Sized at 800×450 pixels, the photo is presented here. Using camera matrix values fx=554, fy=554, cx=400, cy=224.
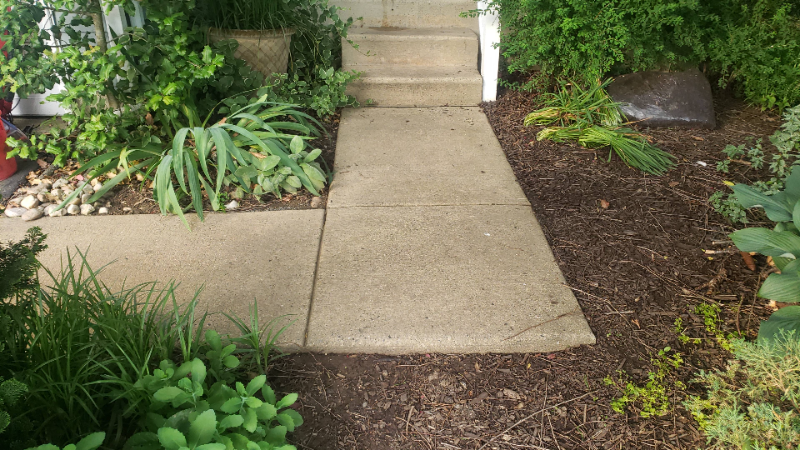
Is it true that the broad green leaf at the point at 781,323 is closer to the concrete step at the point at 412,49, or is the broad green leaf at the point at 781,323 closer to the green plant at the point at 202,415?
the green plant at the point at 202,415

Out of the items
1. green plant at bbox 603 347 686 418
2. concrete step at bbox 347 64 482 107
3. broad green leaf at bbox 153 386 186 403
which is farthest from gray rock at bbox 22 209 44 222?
green plant at bbox 603 347 686 418

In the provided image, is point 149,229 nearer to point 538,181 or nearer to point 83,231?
point 83,231

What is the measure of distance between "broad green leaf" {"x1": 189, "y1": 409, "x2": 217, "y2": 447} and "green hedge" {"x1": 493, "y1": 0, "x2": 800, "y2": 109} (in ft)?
10.1

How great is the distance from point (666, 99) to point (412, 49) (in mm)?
1973

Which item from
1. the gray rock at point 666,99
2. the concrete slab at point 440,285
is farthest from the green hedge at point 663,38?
the concrete slab at point 440,285

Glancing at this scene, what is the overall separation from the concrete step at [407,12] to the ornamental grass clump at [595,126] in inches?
51.7

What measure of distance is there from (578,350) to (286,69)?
117 inches

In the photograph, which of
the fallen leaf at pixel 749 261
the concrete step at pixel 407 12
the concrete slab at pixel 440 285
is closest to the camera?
the concrete slab at pixel 440 285

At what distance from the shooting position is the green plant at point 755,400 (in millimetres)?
1525

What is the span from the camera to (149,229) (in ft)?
9.10

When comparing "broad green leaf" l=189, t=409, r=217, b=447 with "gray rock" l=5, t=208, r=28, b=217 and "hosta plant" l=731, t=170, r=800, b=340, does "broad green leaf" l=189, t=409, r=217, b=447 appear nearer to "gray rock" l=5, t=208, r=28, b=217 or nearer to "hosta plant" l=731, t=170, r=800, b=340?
"hosta plant" l=731, t=170, r=800, b=340

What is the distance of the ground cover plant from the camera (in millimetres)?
1456

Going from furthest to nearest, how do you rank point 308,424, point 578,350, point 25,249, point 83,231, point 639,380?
point 83,231 < point 578,350 < point 639,380 < point 308,424 < point 25,249

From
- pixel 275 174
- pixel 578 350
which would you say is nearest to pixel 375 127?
Result: pixel 275 174
